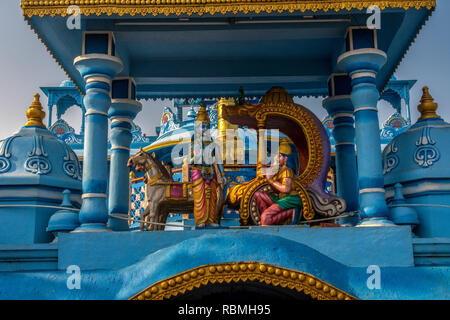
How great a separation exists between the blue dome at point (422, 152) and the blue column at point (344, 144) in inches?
Answer: 54.7

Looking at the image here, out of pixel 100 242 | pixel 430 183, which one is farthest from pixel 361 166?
pixel 100 242

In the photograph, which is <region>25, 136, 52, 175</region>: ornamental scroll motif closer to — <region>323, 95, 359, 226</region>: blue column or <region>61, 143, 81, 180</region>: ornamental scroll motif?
<region>61, 143, 81, 180</region>: ornamental scroll motif

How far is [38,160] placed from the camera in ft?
25.9

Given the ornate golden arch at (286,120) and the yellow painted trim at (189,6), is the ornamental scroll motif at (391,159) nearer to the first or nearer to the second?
the ornate golden arch at (286,120)

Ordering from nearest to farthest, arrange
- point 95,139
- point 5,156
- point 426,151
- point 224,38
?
point 95,139 < point 426,151 < point 5,156 < point 224,38

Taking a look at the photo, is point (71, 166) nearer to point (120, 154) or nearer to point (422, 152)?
point (120, 154)

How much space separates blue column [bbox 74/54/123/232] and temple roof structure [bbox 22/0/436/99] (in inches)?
25.4

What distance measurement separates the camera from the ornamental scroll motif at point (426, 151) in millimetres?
7363

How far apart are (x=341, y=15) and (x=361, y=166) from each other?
7.75ft

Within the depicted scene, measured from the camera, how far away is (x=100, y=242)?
645 centimetres

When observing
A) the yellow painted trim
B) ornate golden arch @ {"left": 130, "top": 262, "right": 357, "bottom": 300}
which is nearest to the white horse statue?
ornate golden arch @ {"left": 130, "top": 262, "right": 357, "bottom": 300}

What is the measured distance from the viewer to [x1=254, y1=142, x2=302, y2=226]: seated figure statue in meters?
7.33

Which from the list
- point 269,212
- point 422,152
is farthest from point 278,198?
point 422,152

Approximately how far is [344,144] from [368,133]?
262 cm
